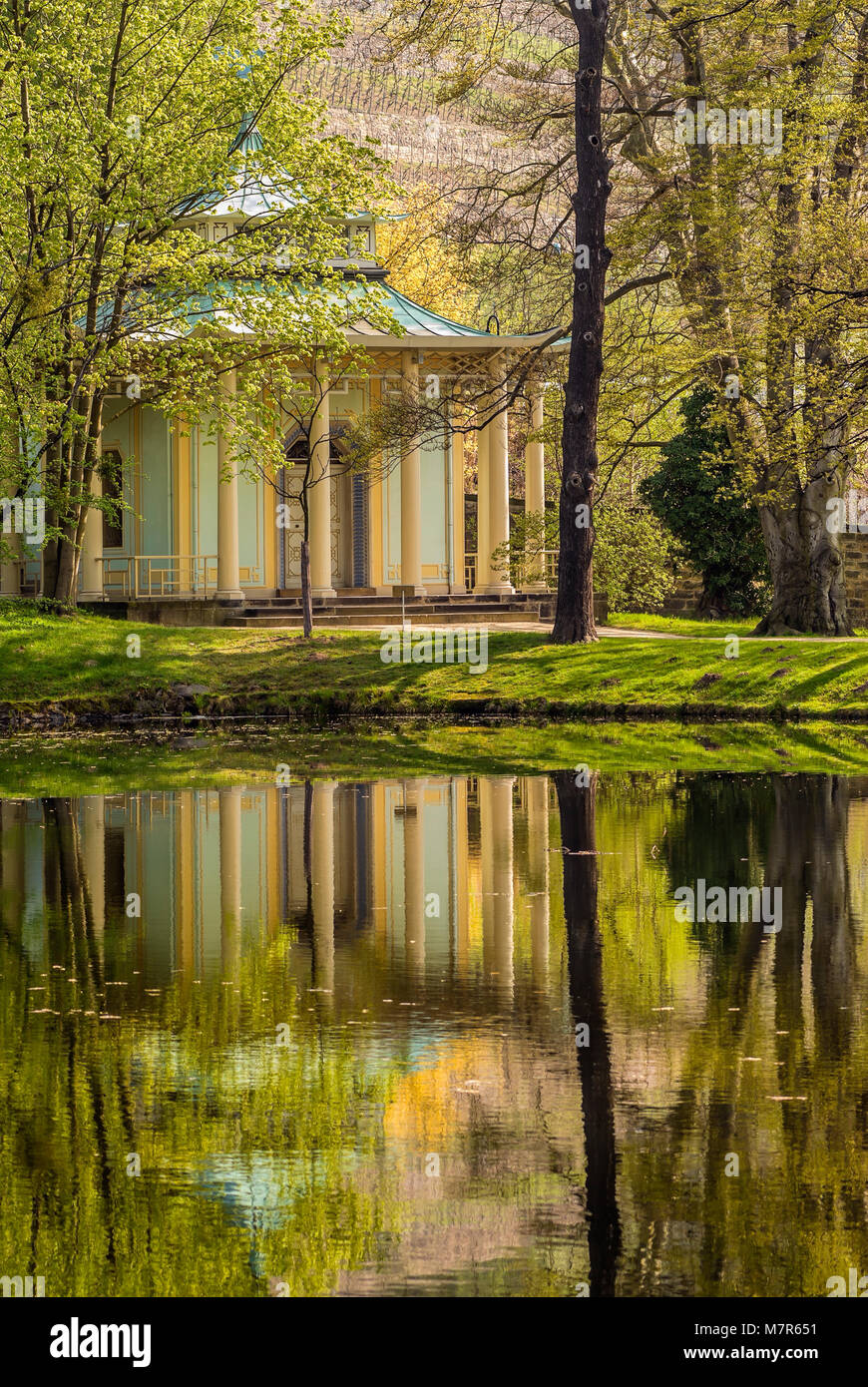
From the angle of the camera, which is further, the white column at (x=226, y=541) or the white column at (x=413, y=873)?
the white column at (x=226, y=541)

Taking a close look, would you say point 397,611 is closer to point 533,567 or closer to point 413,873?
point 533,567

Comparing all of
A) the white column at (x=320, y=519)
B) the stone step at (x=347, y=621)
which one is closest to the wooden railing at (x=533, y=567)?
the stone step at (x=347, y=621)

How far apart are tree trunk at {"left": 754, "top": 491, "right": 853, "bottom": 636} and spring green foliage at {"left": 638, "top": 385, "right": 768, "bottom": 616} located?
6651 millimetres

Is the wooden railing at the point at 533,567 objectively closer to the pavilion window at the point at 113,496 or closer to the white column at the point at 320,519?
the white column at the point at 320,519

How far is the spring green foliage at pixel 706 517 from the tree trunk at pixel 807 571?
6.65 metres

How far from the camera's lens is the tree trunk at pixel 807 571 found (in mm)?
31891

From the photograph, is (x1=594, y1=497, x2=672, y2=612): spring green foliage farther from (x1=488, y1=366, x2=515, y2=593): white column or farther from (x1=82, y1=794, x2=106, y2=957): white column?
(x1=82, y1=794, x2=106, y2=957): white column

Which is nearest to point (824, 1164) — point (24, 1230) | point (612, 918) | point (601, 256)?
point (24, 1230)

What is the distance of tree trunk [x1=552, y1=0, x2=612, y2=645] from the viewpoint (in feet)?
96.9

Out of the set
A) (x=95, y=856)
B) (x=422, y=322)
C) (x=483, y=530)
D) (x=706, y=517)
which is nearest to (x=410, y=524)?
(x=483, y=530)

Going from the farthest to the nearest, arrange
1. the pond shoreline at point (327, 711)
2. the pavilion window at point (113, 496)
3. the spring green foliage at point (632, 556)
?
the spring green foliage at point (632, 556), the pavilion window at point (113, 496), the pond shoreline at point (327, 711)

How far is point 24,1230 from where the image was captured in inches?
206

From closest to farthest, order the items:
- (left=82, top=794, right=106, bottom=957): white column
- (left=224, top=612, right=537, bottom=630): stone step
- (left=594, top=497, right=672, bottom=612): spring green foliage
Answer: (left=82, top=794, right=106, bottom=957): white column < (left=224, top=612, right=537, bottom=630): stone step < (left=594, top=497, right=672, bottom=612): spring green foliage

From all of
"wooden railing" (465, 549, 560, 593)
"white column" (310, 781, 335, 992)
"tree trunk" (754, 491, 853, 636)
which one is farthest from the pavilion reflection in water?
"wooden railing" (465, 549, 560, 593)
